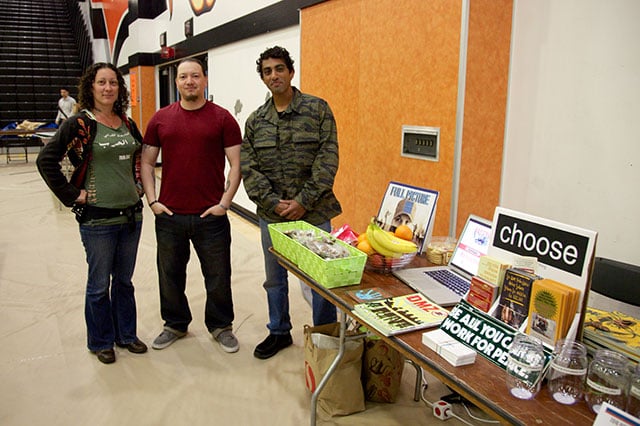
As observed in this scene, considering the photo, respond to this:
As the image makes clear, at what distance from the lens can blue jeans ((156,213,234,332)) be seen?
9.91 feet

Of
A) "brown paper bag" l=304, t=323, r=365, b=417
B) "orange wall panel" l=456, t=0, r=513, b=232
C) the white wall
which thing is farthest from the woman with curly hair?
the white wall

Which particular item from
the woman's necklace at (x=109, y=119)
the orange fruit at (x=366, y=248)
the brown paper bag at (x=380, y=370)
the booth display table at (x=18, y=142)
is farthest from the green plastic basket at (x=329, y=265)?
the booth display table at (x=18, y=142)

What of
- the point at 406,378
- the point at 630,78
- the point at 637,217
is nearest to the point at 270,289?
the point at 406,378

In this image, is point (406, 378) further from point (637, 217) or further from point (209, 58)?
point (209, 58)

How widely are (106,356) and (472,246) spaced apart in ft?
6.92

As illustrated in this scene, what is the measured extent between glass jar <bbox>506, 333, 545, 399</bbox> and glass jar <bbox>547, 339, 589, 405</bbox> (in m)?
0.04

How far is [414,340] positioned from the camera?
1646mm

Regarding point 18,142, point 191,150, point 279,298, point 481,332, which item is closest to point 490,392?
point 481,332

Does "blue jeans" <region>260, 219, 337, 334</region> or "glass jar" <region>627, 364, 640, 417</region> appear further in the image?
"blue jeans" <region>260, 219, 337, 334</region>

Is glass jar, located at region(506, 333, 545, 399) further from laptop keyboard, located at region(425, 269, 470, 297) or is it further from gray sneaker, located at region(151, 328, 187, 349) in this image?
gray sneaker, located at region(151, 328, 187, 349)

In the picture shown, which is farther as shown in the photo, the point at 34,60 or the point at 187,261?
the point at 34,60

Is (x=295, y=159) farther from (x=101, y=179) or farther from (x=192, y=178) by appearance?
(x=101, y=179)

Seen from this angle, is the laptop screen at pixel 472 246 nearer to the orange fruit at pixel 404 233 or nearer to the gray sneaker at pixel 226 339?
the orange fruit at pixel 404 233

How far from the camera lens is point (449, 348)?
5.03 ft
